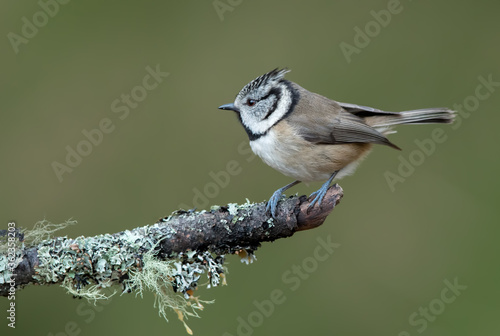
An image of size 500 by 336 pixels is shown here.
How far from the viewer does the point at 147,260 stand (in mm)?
2088

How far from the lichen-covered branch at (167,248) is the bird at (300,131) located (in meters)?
0.56

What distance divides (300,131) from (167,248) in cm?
106

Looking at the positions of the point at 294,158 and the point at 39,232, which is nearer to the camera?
the point at 39,232

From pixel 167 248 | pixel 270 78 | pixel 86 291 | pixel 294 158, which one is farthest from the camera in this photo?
pixel 270 78

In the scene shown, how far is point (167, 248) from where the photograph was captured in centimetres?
215

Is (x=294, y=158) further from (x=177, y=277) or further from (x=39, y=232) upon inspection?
(x=39, y=232)

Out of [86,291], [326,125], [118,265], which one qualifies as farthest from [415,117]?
[86,291]

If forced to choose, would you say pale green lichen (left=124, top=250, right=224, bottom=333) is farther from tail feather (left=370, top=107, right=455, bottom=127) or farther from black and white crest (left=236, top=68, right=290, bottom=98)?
tail feather (left=370, top=107, right=455, bottom=127)

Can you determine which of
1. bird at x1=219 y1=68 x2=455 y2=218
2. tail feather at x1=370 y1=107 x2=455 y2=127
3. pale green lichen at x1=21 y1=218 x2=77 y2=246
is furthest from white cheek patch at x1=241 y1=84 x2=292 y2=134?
pale green lichen at x1=21 y1=218 x2=77 y2=246

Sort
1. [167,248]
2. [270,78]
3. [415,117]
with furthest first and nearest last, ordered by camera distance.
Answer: [415,117]
[270,78]
[167,248]

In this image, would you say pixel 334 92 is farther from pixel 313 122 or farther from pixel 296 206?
pixel 296 206

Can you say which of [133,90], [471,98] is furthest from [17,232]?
[471,98]

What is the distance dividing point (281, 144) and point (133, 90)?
1592 mm

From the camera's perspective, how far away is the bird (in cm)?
290
